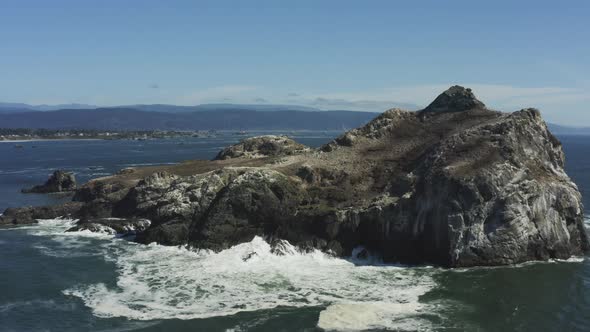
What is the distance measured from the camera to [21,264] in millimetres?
48250

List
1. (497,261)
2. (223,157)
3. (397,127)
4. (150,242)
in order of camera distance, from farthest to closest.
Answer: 1. (223,157)
2. (397,127)
3. (150,242)
4. (497,261)

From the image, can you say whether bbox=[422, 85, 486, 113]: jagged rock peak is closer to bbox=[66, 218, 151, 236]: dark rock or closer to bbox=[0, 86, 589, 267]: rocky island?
bbox=[0, 86, 589, 267]: rocky island

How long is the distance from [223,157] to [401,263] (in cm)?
5018

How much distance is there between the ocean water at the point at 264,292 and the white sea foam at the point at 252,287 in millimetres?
78

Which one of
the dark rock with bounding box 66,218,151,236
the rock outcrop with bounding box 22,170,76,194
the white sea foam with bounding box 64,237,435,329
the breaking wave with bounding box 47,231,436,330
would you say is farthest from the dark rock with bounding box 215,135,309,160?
the white sea foam with bounding box 64,237,435,329

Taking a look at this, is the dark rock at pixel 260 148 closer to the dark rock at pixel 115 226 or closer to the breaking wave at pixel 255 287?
the dark rock at pixel 115 226

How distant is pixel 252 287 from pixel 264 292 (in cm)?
145

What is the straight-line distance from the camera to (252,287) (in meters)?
41.3

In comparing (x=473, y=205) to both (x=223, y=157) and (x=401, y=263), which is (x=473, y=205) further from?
(x=223, y=157)

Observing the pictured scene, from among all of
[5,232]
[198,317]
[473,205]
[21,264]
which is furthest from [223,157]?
[198,317]

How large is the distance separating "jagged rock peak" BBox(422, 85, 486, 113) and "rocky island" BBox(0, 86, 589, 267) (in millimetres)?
158

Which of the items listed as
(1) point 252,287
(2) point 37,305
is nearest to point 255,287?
(1) point 252,287

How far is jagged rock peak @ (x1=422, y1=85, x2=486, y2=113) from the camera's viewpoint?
215 feet

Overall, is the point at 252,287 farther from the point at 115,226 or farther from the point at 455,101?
the point at 455,101
